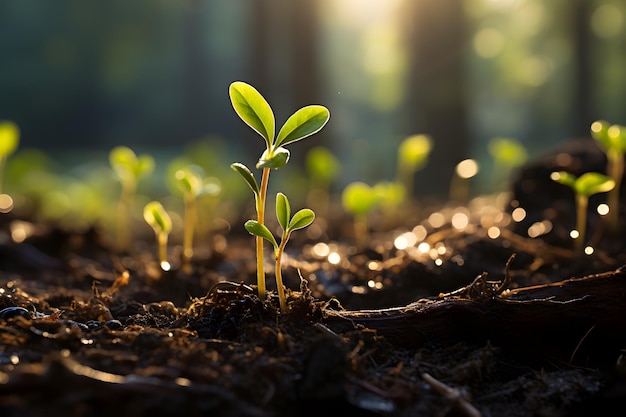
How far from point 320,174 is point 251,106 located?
7.83 feet

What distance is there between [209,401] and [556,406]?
65 centimetres

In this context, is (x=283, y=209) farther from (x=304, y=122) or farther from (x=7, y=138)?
(x=7, y=138)

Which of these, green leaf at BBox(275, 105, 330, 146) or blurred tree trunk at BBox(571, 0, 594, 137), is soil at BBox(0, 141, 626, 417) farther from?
blurred tree trunk at BBox(571, 0, 594, 137)

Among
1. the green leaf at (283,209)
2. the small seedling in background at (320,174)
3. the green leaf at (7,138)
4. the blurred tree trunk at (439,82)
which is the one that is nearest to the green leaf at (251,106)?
the green leaf at (283,209)

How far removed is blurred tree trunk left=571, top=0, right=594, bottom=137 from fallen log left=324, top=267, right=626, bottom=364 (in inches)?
540

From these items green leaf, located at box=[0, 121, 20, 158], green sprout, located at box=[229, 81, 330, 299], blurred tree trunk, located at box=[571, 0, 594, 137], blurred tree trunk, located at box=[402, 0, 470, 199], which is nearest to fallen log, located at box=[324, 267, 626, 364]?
green sprout, located at box=[229, 81, 330, 299]

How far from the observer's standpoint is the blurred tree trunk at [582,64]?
1455 cm

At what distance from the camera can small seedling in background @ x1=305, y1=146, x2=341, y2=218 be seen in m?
3.68

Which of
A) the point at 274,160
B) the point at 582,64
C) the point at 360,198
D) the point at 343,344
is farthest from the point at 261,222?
the point at 582,64

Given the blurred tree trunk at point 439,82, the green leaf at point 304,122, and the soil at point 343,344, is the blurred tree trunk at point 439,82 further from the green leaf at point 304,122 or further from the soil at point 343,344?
the green leaf at point 304,122

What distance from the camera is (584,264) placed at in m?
1.95

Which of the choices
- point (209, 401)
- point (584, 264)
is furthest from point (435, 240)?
point (209, 401)

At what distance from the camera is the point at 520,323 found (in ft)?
4.48

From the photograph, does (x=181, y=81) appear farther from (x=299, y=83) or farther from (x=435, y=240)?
(x=435, y=240)
